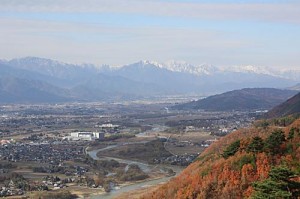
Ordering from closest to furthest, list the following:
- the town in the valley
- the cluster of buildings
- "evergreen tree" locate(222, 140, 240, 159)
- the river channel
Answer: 1. "evergreen tree" locate(222, 140, 240, 159)
2. the river channel
3. the town in the valley
4. the cluster of buildings

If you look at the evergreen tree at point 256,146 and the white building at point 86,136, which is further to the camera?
the white building at point 86,136

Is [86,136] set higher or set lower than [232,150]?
lower

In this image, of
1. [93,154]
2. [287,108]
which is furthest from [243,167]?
[287,108]

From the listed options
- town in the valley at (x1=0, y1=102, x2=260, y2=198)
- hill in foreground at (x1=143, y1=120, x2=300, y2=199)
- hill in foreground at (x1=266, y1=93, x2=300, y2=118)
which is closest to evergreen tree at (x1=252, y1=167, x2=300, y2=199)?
hill in foreground at (x1=143, y1=120, x2=300, y2=199)

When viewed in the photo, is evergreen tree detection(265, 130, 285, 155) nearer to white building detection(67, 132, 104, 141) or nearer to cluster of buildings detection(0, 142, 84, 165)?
cluster of buildings detection(0, 142, 84, 165)

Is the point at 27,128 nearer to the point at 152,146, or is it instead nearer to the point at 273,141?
the point at 152,146

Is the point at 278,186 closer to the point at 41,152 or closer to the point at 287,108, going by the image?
the point at 41,152

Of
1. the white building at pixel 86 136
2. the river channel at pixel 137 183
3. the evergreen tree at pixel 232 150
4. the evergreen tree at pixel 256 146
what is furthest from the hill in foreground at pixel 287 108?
the evergreen tree at pixel 256 146

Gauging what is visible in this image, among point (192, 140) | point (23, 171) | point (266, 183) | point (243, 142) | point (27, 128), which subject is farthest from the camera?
point (27, 128)

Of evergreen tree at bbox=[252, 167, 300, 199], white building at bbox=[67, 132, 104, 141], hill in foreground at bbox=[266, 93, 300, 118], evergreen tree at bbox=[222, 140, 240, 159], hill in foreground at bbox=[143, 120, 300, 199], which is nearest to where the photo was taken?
evergreen tree at bbox=[252, 167, 300, 199]

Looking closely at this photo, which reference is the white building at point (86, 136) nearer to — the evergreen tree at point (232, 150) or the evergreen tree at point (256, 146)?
the evergreen tree at point (232, 150)

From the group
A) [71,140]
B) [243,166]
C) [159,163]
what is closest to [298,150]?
[243,166]
